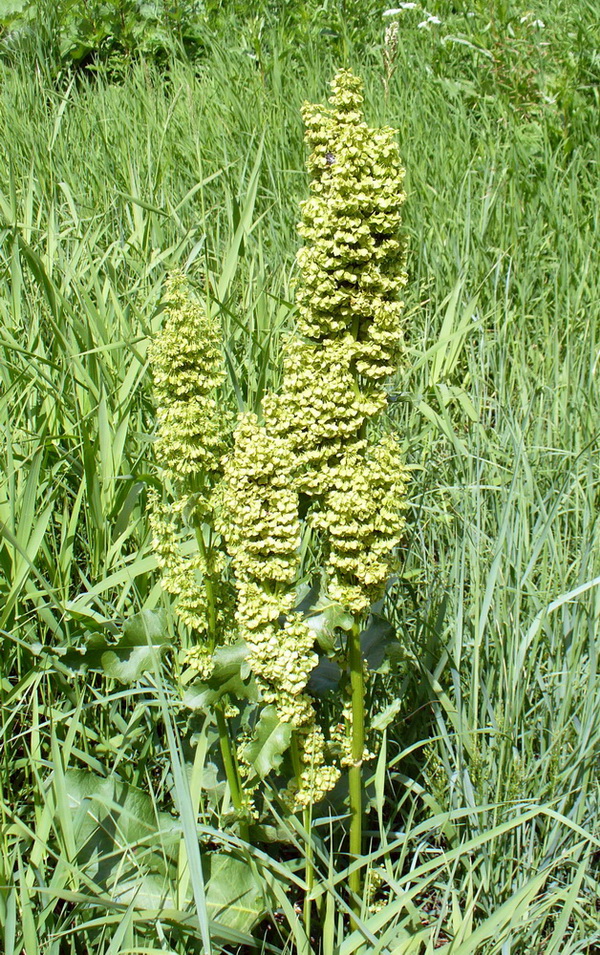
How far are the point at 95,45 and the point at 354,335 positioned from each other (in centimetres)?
508

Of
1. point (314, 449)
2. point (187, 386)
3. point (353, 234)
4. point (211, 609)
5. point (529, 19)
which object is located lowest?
point (211, 609)

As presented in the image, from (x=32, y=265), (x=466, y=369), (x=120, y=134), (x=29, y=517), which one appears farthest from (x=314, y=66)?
(x=29, y=517)

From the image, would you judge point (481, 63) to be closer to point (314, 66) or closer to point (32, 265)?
point (314, 66)

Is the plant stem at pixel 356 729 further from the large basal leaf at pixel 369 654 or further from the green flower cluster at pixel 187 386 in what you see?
the green flower cluster at pixel 187 386

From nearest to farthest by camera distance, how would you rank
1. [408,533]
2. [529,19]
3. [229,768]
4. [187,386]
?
[187,386]
[229,768]
[408,533]
[529,19]

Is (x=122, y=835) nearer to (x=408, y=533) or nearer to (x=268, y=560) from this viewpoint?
(x=268, y=560)

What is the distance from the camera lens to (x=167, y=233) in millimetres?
3617

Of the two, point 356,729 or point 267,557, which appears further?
point 356,729

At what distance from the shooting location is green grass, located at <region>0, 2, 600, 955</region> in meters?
1.69

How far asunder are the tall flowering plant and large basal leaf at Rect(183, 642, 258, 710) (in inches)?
0.8

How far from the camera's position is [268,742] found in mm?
1478

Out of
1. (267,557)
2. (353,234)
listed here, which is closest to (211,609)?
(267,557)

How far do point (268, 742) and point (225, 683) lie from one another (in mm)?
168

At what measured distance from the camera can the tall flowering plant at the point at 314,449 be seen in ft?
4.65
